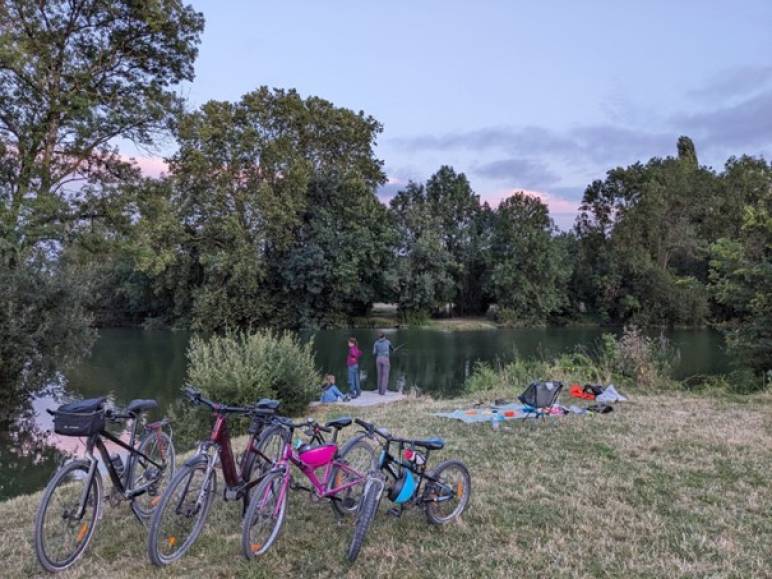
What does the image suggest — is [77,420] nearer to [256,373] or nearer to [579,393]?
[256,373]

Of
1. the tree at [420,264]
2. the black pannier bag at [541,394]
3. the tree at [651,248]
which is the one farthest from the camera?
the tree at [651,248]

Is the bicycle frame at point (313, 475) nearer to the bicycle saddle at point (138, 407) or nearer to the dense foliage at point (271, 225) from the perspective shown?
the bicycle saddle at point (138, 407)

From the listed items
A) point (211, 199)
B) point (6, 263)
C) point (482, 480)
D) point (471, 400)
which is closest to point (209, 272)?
point (211, 199)

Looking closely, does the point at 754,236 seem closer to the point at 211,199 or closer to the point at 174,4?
the point at 174,4

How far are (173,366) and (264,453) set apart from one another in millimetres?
16999

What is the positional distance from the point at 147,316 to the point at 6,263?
104ft

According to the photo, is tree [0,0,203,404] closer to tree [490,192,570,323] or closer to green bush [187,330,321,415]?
green bush [187,330,321,415]

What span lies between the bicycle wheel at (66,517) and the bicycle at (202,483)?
20.0 inches

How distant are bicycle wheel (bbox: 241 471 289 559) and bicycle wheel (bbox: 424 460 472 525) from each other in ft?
3.17

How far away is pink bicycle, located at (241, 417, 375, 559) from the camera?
307 cm

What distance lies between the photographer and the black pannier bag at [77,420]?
123 inches

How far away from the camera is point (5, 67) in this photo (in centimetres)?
1170

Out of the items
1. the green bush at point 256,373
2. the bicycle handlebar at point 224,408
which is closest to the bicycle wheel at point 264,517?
the bicycle handlebar at point 224,408

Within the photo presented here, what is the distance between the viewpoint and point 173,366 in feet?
62.6
